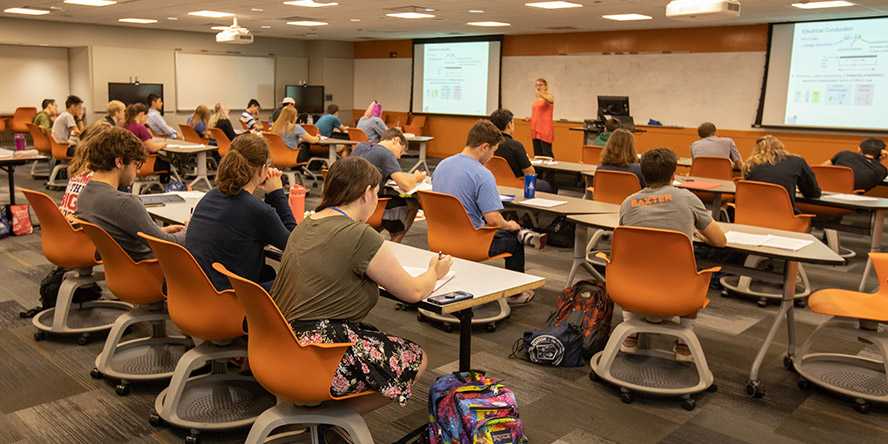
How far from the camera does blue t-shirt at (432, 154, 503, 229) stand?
4328 mm

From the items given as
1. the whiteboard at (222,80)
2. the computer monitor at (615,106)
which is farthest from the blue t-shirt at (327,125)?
the whiteboard at (222,80)

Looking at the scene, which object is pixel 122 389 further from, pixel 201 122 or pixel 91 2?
pixel 91 2

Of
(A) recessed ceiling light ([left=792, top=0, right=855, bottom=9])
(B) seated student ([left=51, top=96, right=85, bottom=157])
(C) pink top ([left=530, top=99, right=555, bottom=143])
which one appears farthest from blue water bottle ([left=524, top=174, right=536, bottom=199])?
(B) seated student ([left=51, top=96, right=85, bottom=157])

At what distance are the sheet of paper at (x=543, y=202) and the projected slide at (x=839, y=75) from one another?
23.5ft

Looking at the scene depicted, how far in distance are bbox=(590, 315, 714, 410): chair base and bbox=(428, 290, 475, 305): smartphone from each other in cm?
128

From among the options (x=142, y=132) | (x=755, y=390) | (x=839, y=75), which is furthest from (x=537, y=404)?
(x=839, y=75)

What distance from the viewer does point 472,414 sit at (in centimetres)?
257

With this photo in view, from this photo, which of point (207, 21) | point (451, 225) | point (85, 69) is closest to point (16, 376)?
point (451, 225)

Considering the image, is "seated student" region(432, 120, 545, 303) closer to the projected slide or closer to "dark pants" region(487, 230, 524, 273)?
"dark pants" region(487, 230, 524, 273)

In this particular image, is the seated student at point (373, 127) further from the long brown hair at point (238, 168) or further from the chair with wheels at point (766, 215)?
the long brown hair at point (238, 168)

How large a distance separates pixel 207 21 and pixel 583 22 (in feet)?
21.4

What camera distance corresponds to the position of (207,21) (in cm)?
1275

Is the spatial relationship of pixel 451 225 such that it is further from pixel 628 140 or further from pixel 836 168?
pixel 836 168

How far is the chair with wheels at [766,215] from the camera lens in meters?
5.24
